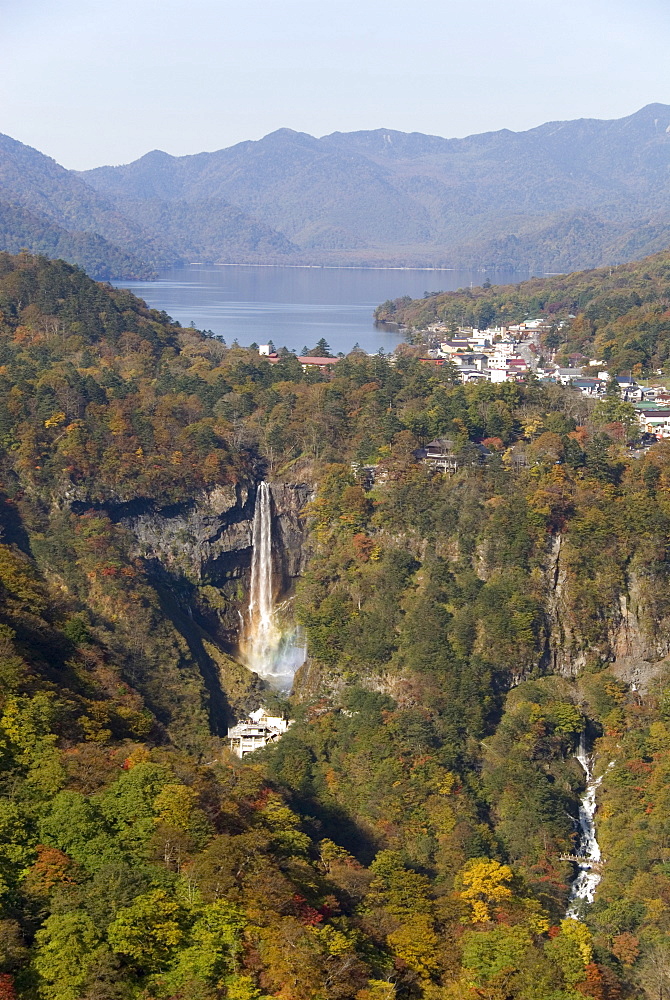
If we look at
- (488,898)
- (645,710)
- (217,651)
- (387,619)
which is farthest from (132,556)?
(488,898)

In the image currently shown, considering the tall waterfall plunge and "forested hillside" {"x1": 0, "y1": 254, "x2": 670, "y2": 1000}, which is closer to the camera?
"forested hillside" {"x1": 0, "y1": 254, "x2": 670, "y2": 1000}

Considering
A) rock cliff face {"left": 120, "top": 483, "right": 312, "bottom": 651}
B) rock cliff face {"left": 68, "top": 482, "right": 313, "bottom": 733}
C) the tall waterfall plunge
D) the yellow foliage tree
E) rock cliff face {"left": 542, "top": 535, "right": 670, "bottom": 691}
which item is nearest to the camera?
the yellow foliage tree

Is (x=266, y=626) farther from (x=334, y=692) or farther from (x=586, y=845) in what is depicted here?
(x=586, y=845)

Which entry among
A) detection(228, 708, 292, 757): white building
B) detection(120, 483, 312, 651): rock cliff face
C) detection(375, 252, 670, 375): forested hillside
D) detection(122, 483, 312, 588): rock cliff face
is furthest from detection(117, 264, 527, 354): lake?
detection(228, 708, 292, 757): white building

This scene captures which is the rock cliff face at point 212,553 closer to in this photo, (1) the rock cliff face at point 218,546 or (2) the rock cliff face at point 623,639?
(1) the rock cliff face at point 218,546

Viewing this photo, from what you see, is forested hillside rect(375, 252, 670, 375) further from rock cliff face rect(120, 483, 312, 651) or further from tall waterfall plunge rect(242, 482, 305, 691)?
tall waterfall plunge rect(242, 482, 305, 691)

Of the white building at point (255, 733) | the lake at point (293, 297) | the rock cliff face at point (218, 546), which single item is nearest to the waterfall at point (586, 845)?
the white building at point (255, 733)

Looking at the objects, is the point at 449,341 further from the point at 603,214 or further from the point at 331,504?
the point at 603,214
